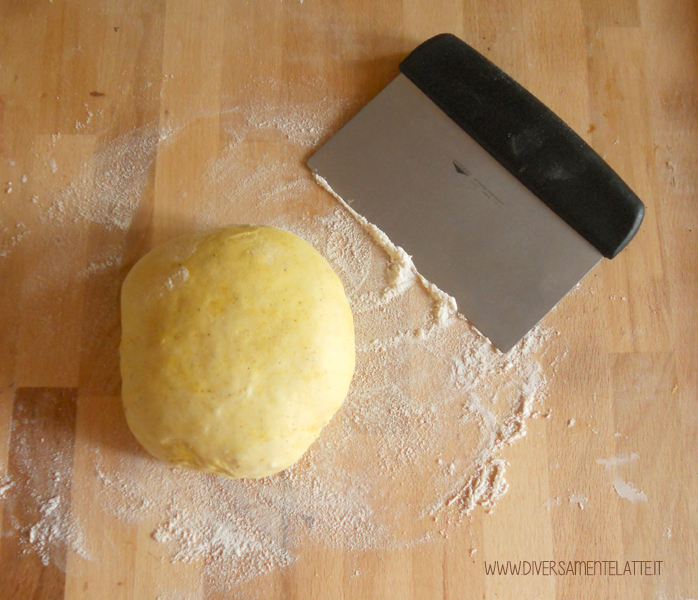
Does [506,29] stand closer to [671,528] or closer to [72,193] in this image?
[72,193]

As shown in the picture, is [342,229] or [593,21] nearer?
[342,229]

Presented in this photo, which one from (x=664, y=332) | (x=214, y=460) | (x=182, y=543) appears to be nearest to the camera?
(x=214, y=460)

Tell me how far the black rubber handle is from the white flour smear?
0.86 ft

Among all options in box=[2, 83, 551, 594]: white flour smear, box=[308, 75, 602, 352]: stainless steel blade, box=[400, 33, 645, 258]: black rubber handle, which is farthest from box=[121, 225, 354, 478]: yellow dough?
box=[400, 33, 645, 258]: black rubber handle

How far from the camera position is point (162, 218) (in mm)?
1174

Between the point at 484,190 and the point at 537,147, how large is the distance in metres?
0.14

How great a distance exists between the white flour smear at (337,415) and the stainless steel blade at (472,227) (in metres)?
0.04

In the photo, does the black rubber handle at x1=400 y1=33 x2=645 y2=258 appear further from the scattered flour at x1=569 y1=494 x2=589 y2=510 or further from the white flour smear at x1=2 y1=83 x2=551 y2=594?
the scattered flour at x1=569 y1=494 x2=589 y2=510

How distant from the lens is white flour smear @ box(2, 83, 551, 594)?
1101 millimetres

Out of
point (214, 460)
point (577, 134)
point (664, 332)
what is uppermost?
point (577, 134)

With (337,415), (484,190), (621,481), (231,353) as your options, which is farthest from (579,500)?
(231,353)

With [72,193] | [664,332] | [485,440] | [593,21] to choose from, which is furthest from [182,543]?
[593,21]

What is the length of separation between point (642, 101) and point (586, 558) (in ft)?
3.50

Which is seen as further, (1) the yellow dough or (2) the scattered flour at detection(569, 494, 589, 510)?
(2) the scattered flour at detection(569, 494, 589, 510)
